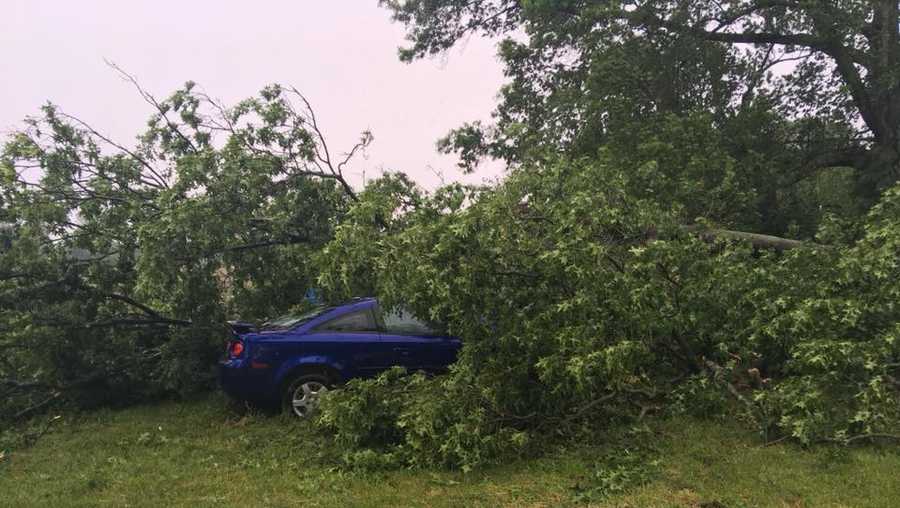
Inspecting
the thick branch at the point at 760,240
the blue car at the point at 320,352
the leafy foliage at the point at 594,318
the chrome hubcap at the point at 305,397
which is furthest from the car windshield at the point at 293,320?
the thick branch at the point at 760,240

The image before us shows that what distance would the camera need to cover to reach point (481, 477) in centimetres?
505

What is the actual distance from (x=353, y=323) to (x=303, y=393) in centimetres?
82

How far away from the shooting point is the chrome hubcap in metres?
6.79

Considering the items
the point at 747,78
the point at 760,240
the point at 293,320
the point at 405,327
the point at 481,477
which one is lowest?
the point at 481,477

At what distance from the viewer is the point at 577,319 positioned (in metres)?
5.38

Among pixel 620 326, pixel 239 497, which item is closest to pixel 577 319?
Answer: pixel 620 326

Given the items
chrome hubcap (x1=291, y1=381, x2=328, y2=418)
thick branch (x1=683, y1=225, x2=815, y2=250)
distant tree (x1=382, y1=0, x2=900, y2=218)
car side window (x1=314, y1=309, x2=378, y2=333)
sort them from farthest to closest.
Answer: distant tree (x1=382, y1=0, x2=900, y2=218)
thick branch (x1=683, y1=225, x2=815, y2=250)
car side window (x1=314, y1=309, x2=378, y2=333)
chrome hubcap (x1=291, y1=381, x2=328, y2=418)

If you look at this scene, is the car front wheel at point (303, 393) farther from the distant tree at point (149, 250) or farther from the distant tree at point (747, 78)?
the distant tree at point (747, 78)

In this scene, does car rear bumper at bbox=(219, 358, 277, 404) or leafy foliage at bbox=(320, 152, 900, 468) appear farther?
car rear bumper at bbox=(219, 358, 277, 404)

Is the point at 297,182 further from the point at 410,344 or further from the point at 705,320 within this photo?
the point at 705,320

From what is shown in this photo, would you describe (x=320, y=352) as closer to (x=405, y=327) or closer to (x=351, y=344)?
(x=351, y=344)

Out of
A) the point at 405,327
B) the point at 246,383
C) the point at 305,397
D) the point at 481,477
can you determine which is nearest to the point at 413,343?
the point at 405,327

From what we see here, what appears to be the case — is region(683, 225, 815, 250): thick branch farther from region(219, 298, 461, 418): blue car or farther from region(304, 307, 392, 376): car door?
region(304, 307, 392, 376): car door

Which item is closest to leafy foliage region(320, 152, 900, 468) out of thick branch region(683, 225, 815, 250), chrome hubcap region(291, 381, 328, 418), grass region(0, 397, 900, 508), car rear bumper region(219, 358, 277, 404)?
grass region(0, 397, 900, 508)
